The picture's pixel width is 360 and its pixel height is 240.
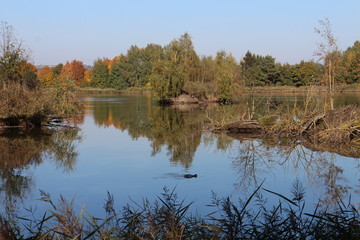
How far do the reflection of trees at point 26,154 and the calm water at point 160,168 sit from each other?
0.02 m

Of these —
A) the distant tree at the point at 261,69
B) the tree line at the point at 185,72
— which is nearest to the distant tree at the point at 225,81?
the tree line at the point at 185,72

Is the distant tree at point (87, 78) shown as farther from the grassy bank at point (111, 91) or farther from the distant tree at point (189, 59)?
the distant tree at point (189, 59)

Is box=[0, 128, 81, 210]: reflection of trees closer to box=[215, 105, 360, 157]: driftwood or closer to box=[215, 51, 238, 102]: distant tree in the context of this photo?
box=[215, 105, 360, 157]: driftwood

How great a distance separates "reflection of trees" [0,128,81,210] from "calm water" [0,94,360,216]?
0.06 feet

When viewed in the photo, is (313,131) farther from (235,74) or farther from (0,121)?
(235,74)

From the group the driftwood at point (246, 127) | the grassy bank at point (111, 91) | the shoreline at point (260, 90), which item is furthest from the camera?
the grassy bank at point (111, 91)

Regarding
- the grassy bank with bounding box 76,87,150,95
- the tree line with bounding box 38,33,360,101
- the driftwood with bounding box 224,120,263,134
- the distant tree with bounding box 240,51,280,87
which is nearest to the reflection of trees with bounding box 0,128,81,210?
the driftwood with bounding box 224,120,263,134

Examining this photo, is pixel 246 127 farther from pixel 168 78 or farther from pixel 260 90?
pixel 260 90

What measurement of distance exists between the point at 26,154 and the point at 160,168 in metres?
4.43

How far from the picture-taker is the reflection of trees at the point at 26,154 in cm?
833

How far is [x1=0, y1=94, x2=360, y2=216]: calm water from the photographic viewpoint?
7.86 metres

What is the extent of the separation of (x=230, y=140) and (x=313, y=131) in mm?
3394

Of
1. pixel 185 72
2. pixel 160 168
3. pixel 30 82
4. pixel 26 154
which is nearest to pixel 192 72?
pixel 185 72

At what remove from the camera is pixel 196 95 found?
1821 inches
